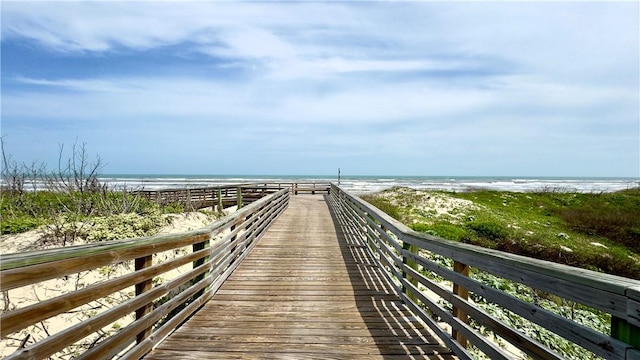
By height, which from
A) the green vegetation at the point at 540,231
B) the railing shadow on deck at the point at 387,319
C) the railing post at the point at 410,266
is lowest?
the green vegetation at the point at 540,231

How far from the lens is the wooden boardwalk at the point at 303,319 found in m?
3.60

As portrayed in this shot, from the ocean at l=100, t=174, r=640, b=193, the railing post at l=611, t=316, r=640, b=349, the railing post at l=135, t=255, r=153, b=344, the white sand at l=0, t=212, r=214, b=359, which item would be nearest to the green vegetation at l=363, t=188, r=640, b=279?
the ocean at l=100, t=174, r=640, b=193

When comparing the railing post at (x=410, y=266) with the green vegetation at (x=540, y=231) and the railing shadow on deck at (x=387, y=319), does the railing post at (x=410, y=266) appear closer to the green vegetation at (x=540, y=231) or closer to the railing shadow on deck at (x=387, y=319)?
the railing shadow on deck at (x=387, y=319)

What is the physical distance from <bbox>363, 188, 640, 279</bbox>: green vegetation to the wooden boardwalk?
7660 millimetres

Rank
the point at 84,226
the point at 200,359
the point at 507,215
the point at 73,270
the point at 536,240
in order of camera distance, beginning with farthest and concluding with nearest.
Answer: the point at 507,215
the point at 536,240
the point at 84,226
the point at 200,359
the point at 73,270

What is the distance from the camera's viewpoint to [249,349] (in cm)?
362

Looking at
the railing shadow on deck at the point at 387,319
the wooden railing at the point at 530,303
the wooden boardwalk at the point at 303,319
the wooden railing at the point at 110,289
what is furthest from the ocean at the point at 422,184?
the wooden railing at the point at 530,303

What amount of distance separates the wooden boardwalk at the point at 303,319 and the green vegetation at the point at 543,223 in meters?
7.66

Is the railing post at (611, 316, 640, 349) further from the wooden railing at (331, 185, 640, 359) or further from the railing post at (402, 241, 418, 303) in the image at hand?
the railing post at (402, 241, 418, 303)

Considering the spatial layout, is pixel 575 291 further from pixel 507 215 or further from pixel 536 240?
pixel 507 215

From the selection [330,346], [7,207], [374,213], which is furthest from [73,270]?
[7,207]

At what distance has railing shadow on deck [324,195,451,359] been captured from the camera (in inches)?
143

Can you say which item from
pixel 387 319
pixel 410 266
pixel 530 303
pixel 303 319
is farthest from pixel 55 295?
pixel 530 303

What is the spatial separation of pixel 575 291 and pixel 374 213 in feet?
16.3
